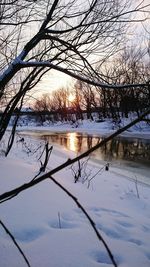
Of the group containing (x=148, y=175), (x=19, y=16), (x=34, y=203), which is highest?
(x=19, y=16)

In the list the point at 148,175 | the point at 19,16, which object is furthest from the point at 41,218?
the point at 148,175

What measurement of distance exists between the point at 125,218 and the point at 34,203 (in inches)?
50.7

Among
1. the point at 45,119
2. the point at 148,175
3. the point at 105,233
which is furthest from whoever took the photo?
the point at 45,119

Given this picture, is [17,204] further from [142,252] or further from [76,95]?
[76,95]

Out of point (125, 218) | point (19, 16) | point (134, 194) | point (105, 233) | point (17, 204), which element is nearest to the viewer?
point (105, 233)

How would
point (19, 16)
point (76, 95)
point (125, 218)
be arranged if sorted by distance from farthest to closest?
point (76, 95) < point (19, 16) < point (125, 218)

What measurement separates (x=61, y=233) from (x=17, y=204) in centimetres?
87

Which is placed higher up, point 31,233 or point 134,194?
point 31,233

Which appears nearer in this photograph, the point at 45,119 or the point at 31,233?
the point at 31,233

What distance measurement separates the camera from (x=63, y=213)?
4.34 m

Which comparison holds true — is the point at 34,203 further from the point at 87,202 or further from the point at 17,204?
the point at 87,202

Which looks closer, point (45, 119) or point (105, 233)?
point (105, 233)

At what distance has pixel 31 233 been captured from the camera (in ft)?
11.7

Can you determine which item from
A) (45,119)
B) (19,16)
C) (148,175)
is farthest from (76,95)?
(19,16)
